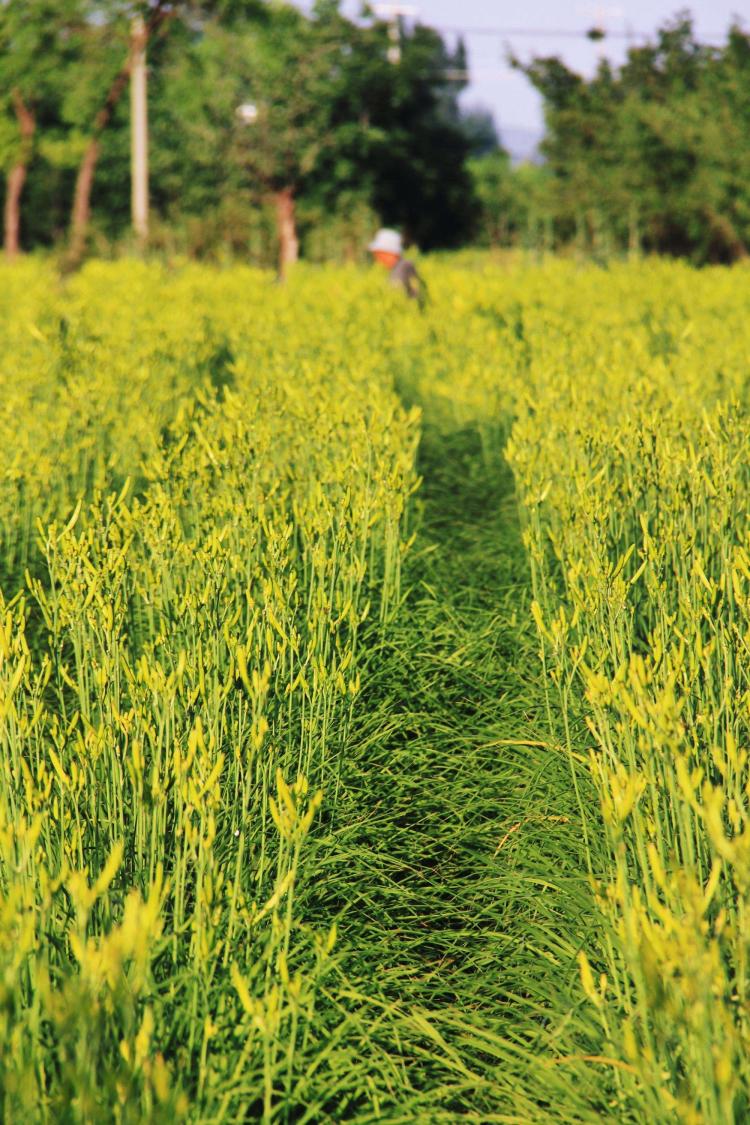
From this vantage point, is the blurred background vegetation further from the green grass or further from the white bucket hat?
the green grass

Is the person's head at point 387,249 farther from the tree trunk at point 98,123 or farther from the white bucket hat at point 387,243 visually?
the tree trunk at point 98,123

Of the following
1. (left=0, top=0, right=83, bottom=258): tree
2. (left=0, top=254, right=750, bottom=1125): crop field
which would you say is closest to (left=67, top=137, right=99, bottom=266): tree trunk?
(left=0, top=0, right=83, bottom=258): tree

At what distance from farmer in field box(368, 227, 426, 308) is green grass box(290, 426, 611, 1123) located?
7394 millimetres

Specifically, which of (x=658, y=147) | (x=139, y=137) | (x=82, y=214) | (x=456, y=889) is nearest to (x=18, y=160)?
(x=82, y=214)

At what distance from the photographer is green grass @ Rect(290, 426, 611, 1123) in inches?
82.8

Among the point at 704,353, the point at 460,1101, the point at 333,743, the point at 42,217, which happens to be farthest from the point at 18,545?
the point at 42,217

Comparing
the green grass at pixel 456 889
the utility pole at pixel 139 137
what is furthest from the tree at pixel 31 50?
the green grass at pixel 456 889

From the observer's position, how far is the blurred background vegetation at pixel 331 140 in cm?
2248

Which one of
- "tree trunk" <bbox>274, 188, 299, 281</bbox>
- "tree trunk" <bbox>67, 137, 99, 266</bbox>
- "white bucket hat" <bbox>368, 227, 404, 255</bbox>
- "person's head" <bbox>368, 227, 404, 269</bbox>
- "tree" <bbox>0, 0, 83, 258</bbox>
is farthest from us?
"tree trunk" <bbox>274, 188, 299, 281</bbox>

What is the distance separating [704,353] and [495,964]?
4.42 metres

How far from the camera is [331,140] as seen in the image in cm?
2800

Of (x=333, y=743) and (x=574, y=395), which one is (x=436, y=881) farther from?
(x=574, y=395)

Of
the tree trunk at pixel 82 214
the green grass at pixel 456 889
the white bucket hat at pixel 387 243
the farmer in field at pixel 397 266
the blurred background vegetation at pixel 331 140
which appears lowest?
the green grass at pixel 456 889

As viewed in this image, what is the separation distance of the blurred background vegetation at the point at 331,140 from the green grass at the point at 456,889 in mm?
19668
